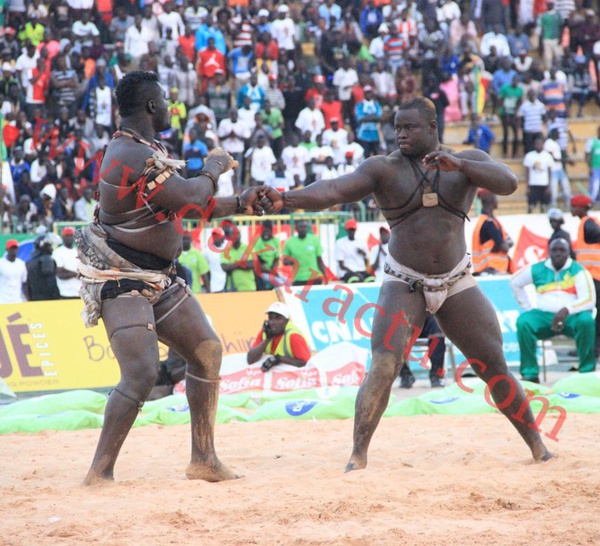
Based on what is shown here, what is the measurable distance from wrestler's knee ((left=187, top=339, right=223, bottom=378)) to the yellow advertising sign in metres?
5.40

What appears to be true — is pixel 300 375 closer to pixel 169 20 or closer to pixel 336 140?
pixel 336 140

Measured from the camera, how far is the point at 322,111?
20172 millimetres

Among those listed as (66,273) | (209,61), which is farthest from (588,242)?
(209,61)

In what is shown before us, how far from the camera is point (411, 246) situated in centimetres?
650

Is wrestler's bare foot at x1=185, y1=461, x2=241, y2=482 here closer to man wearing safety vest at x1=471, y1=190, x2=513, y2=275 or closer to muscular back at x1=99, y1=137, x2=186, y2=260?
muscular back at x1=99, y1=137, x2=186, y2=260

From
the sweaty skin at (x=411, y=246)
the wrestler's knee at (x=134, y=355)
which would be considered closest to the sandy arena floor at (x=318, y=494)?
the sweaty skin at (x=411, y=246)

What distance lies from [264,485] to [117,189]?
6.28 feet

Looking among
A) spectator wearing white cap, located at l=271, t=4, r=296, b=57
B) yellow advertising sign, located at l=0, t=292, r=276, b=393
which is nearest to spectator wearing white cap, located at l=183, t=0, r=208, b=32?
spectator wearing white cap, located at l=271, t=4, r=296, b=57

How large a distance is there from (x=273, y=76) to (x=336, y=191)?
1438 cm

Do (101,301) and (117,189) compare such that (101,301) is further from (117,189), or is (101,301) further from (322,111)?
(322,111)

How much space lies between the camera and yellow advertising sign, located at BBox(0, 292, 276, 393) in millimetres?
11852

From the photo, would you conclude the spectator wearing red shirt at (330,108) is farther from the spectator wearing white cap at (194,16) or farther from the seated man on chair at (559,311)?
the seated man on chair at (559,311)

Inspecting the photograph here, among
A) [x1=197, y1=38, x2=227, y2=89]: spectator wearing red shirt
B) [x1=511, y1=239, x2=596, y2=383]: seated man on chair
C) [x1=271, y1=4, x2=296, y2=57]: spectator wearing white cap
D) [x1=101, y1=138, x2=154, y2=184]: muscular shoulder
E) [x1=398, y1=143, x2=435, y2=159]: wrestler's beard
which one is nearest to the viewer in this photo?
[x1=101, y1=138, x2=154, y2=184]: muscular shoulder

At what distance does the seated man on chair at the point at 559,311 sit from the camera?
38.7 ft
